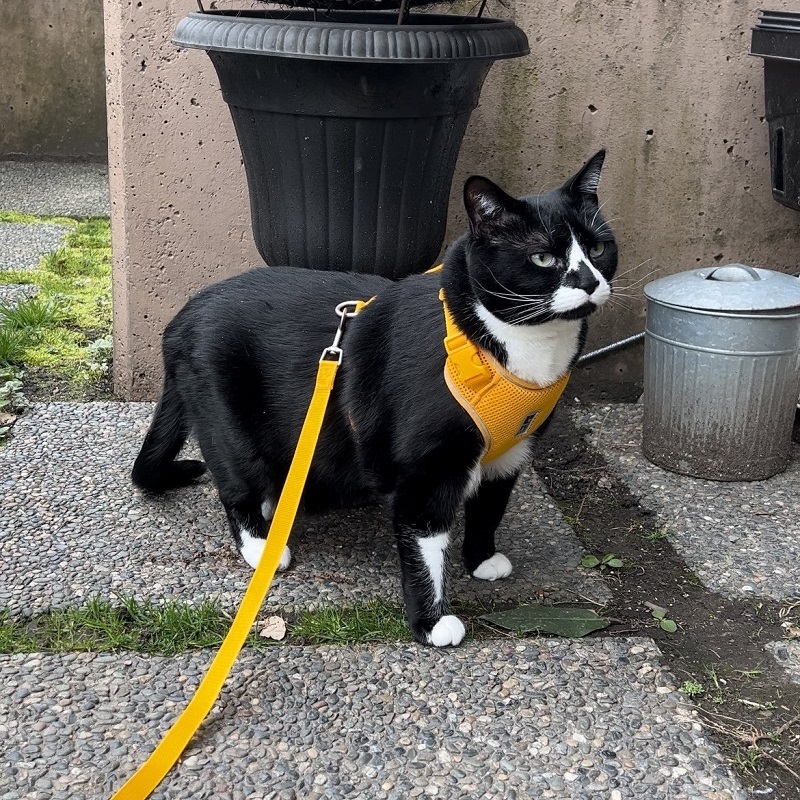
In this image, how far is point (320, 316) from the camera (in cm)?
249

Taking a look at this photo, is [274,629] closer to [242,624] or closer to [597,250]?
[242,624]

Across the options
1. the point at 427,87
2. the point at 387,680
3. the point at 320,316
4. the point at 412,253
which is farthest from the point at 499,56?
the point at 387,680

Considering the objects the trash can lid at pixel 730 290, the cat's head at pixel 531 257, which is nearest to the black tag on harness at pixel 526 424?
the cat's head at pixel 531 257

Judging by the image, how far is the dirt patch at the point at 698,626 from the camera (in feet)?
6.70

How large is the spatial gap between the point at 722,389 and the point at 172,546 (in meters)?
1.83

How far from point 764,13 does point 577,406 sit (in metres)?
1.55

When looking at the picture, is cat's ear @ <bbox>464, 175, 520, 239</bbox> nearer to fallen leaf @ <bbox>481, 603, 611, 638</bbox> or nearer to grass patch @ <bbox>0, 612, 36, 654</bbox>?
fallen leaf @ <bbox>481, 603, 611, 638</bbox>

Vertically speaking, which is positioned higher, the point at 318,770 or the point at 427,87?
the point at 427,87

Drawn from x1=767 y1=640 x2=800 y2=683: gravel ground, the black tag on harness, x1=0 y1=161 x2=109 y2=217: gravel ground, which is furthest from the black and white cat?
x1=0 y1=161 x2=109 y2=217: gravel ground

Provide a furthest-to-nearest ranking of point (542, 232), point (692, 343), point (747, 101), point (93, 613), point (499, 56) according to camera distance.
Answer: point (747, 101), point (692, 343), point (499, 56), point (93, 613), point (542, 232)

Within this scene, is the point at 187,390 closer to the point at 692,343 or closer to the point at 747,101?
the point at 692,343

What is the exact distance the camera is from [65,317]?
14.3ft

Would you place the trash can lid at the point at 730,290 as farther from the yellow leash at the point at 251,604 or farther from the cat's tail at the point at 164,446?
the cat's tail at the point at 164,446

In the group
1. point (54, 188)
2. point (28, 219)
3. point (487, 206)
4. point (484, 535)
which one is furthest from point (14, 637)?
point (54, 188)
